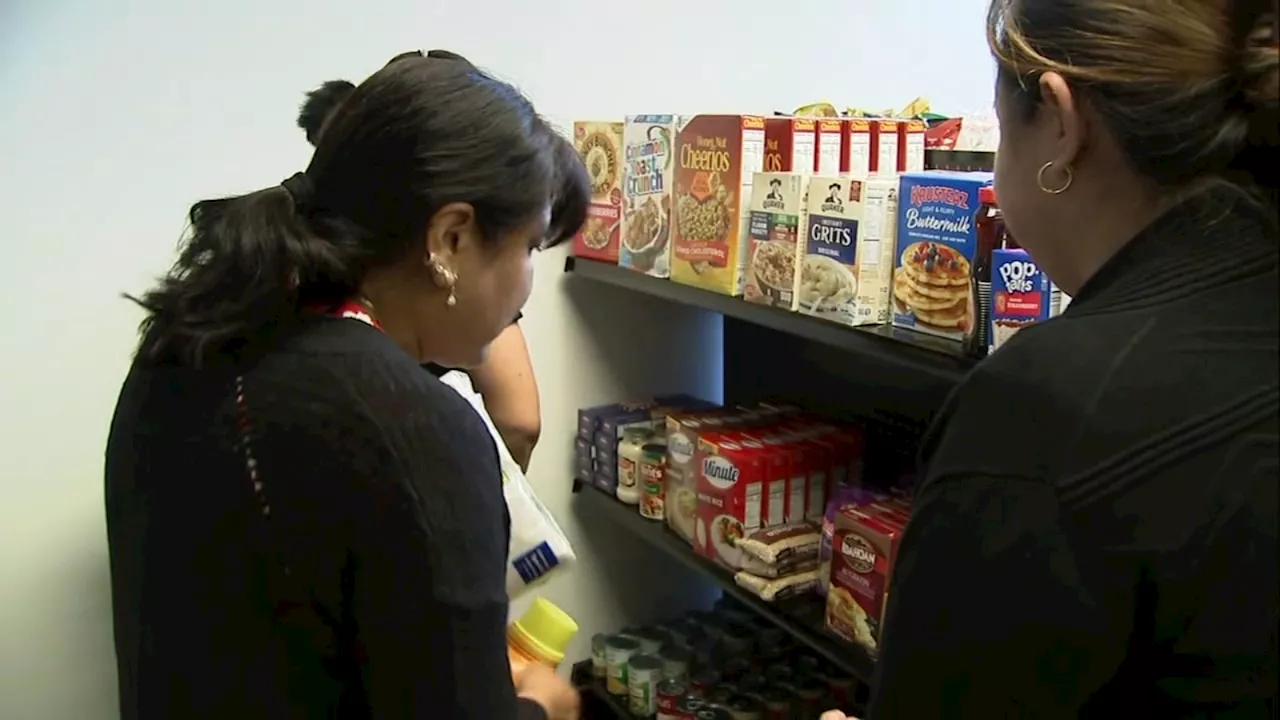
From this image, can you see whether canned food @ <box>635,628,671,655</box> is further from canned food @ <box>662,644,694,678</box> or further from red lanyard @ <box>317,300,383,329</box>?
red lanyard @ <box>317,300,383,329</box>

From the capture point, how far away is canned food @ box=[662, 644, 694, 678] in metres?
2.04

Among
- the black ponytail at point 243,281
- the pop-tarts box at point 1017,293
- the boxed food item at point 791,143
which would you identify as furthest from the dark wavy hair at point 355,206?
the boxed food item at point 791,143

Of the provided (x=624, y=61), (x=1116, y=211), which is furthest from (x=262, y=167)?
(x=1116, y=211)

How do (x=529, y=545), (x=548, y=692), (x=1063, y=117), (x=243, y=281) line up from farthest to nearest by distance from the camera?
(x=529, y=545), (x=548, y=692), (x=243, y=281), (x=1063, y=117)

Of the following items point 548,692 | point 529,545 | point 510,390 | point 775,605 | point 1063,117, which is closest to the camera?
point 1063,117

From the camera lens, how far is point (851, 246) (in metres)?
1.39

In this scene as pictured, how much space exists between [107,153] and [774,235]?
100cm

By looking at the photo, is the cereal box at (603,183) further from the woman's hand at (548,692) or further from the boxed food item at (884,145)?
the woman's hand at (548,692)

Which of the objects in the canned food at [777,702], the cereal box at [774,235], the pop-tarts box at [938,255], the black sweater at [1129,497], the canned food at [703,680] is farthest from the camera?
the canned food at [703,680]

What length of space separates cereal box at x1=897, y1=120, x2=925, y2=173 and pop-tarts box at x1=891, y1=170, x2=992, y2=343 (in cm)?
27

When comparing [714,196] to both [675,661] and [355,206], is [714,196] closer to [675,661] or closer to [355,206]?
[355,206]

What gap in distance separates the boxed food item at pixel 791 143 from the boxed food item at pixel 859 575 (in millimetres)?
493

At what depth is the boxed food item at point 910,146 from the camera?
1.59 metres

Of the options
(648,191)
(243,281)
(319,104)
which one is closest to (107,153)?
(319,104)
